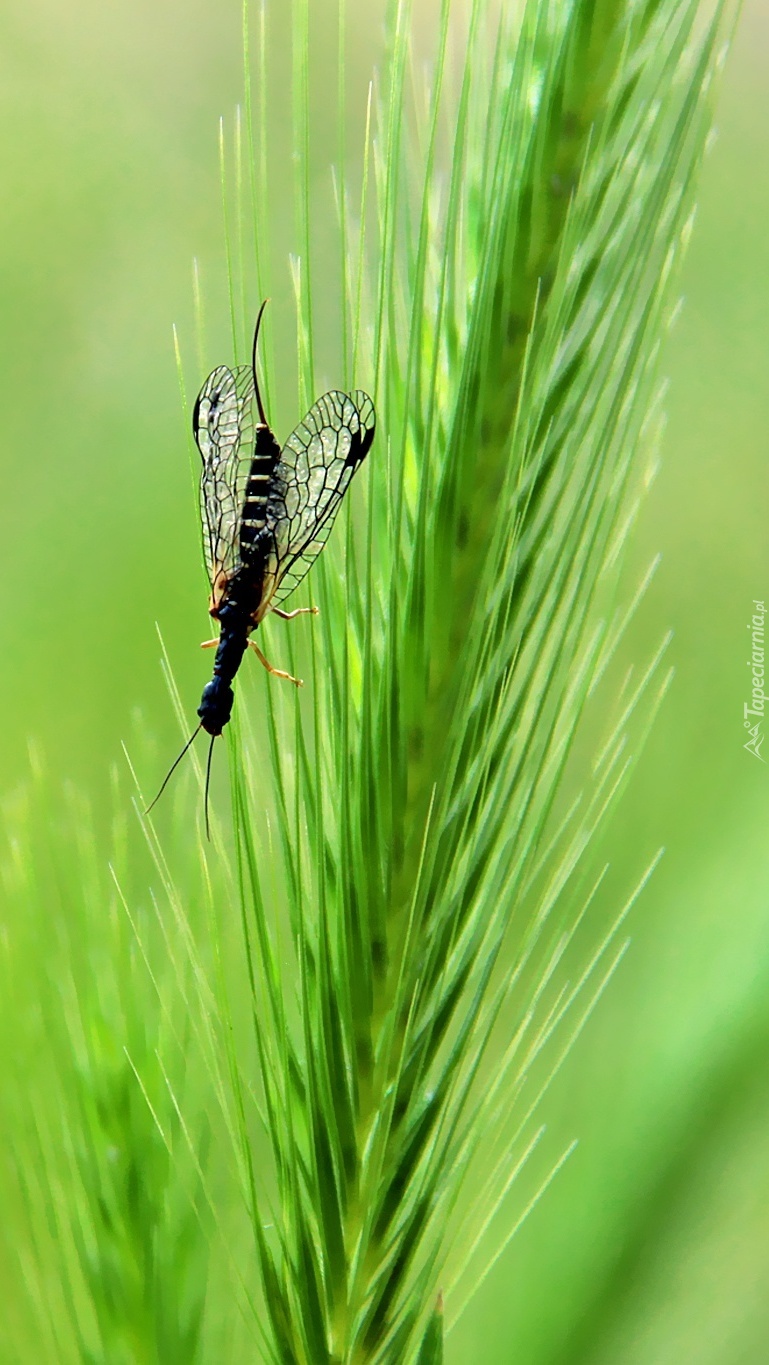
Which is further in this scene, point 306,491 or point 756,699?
point 756,699

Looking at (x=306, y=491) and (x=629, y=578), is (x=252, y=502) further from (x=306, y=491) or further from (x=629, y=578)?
(x=629, y=578)

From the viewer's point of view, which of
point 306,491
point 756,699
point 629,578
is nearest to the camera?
point 306,491

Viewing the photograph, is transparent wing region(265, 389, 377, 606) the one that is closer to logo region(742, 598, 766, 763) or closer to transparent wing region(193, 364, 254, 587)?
transparent wing region(193, 364, 254, 587)

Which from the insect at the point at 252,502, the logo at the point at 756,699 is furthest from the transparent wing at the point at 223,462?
the logo at the point at 756,699

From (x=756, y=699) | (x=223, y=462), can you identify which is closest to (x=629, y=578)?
(x=756, y=699)

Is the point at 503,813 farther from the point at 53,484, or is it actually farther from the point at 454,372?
the point at 53,484

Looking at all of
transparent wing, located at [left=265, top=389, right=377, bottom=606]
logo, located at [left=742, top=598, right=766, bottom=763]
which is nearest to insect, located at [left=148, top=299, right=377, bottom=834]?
transparent wing, located at [left=265, top=389, right=377, bottom=606]

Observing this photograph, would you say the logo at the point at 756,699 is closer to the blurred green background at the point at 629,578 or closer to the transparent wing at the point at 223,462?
the blurred green background at the point at 629,578
